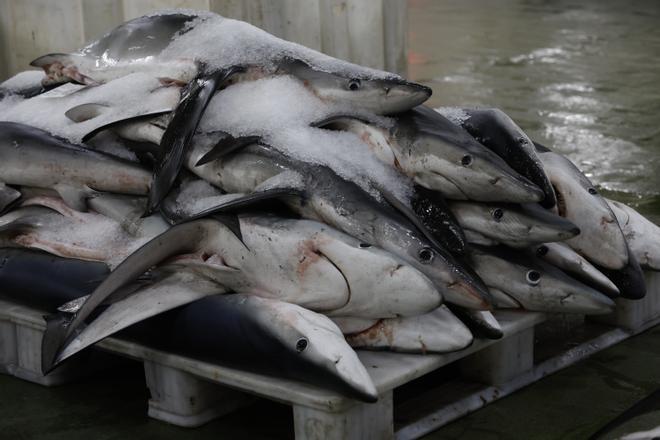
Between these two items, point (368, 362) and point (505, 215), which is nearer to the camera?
point (368, 362)

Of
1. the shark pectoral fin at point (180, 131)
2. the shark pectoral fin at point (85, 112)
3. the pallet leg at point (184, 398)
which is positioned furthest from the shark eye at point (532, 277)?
the shark pectoral fin at point (85, 112)

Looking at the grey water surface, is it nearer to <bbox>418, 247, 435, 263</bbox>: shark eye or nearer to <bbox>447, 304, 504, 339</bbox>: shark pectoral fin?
<bbox>447, 304, 504, 339</bbox>: shark pectoral fin

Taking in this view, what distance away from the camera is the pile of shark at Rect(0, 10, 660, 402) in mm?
3475

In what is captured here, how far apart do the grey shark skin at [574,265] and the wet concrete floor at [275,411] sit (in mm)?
299

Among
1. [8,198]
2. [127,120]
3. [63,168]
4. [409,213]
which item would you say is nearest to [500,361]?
[409,213]

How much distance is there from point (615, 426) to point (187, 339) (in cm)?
125

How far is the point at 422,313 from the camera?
11.3 ft

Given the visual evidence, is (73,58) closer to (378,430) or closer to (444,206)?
(444,206)

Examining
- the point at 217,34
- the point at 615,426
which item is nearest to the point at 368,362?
the point at 615,426

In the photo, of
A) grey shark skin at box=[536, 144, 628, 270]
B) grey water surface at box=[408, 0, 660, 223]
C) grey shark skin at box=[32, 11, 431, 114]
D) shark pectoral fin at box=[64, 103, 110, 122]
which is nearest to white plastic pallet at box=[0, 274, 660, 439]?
grey shark skin at box=[536, 144, 628, 270]

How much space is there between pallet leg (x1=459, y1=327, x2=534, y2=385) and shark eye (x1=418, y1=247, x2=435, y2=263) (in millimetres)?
526

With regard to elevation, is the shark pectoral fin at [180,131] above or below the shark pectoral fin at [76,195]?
above

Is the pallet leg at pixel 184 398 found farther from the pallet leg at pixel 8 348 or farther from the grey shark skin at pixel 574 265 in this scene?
the grey shark skin at pixel 574 265

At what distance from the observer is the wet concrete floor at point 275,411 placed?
3.62 m
